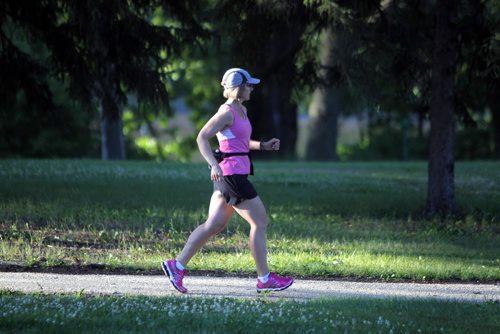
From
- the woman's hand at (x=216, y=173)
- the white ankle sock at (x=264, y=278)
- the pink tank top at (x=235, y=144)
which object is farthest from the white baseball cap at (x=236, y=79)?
the white ankle sock at (x=264, y=278)

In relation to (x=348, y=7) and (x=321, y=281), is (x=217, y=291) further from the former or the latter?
(x=348, y=7)

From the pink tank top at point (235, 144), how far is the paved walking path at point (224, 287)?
3.81ft

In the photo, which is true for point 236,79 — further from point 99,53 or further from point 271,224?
point 99,53

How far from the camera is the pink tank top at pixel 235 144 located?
782cm

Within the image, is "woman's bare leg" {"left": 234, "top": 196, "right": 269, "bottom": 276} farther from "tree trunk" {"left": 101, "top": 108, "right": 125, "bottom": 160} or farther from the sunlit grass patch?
"tree trunk" {"left": 101, "top": 108, "right": 125, "bottom": 160}

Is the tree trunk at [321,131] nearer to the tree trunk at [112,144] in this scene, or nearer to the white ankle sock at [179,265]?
the tree trunk at [112,144]

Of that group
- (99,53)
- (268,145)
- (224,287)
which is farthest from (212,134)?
(99,53)

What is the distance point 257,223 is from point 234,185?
44 cm

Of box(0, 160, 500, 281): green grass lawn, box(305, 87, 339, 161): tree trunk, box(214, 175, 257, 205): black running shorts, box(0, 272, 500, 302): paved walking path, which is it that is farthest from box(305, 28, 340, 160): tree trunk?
box(214, 175, 257, 205): black running shorts

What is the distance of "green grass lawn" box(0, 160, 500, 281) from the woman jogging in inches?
56.2

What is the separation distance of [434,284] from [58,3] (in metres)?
8.91

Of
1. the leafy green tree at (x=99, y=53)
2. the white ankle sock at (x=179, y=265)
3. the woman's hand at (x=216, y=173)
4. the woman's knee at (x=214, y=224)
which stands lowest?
the white ankle sock at (x=179, y=265)

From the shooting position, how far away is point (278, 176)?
2002 centimetres

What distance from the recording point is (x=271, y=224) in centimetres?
1312
